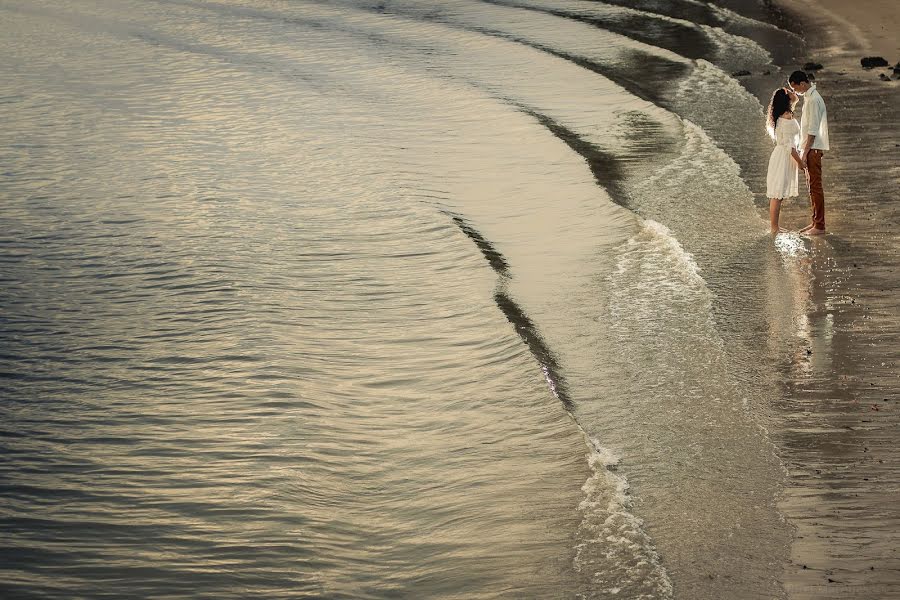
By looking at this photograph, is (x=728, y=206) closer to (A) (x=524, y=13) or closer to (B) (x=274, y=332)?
(B) (x=274, y=332)

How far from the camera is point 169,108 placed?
17.2m

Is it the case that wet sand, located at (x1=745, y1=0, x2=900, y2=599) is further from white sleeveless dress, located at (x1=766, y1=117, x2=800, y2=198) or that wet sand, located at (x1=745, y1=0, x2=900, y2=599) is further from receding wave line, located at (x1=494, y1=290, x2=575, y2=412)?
receding wave line, located at (x1=494, y1=290, x2=575, y2=412)

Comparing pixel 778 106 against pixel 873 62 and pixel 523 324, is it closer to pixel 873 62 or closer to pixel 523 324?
pixel 523 324

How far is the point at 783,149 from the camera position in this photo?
35.8ft

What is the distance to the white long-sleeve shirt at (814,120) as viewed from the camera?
35.4 feet

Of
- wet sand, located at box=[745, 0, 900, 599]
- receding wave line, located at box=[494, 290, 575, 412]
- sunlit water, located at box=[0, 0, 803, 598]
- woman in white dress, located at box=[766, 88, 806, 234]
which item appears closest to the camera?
wet sand, located at box=[745, 0, 900, 599]

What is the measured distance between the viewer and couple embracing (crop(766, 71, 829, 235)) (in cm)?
1075

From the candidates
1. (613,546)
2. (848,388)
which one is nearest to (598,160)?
(848,388)

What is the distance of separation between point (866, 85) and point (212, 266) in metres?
11.5

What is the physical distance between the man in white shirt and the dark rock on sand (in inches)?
351

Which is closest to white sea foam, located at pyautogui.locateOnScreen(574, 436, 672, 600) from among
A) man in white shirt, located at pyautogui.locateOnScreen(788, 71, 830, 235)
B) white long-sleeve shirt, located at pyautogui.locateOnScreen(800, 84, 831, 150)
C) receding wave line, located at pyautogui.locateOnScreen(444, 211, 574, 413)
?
receding wave line, located at pyautogui.locateOnScreen(444, 211, 574, 413)

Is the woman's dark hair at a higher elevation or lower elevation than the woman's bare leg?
higher

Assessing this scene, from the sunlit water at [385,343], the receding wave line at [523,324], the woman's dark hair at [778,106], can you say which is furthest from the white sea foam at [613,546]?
the woman's dark hair at [778,106]

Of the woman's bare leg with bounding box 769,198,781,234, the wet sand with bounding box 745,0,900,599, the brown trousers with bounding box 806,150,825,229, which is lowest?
the wet sand with bounding box 745,0,900,599
